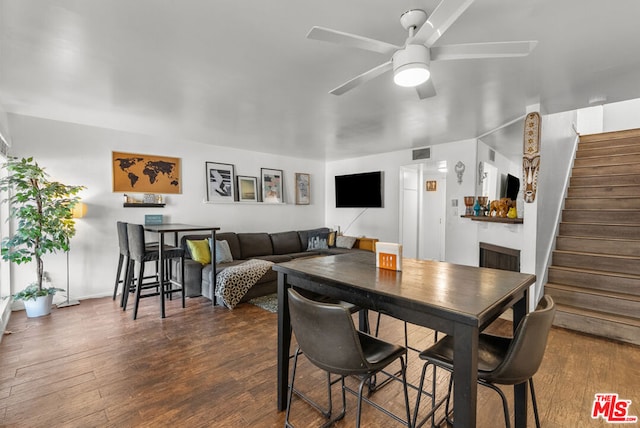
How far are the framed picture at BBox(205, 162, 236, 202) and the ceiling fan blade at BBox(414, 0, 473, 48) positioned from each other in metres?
4.27

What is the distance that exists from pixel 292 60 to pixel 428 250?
552 centimetres

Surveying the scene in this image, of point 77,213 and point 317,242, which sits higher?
point 77,213

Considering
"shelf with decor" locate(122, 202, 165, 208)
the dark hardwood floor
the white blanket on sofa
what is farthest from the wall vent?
"shelf with decor" locate(122, 202, 165, 208)

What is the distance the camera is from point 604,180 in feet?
14.1

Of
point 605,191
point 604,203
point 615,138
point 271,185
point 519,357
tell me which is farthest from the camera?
point 271,185

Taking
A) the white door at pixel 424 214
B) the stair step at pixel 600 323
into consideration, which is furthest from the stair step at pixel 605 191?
the white door at pixel 424 214

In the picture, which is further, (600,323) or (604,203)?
(604,203)

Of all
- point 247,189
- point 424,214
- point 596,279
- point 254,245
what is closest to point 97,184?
point 247,189

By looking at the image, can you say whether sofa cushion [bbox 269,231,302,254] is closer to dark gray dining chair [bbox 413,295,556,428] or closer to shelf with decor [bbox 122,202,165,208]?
shelf with decor [bbox 122,202,165,208]

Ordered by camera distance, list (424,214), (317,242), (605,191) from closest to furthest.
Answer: (605,191), (317,242), (424,214)

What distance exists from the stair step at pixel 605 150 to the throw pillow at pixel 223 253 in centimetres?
592

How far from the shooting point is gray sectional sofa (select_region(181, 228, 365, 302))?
4.08 metres

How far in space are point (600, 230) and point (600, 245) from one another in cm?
25

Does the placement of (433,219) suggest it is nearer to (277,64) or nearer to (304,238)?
(304,238)
